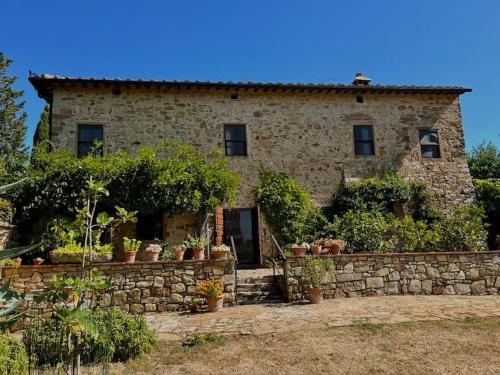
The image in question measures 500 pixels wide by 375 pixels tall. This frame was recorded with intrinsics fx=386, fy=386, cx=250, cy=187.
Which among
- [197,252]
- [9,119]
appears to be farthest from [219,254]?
[9,119]

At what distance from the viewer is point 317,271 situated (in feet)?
28.3

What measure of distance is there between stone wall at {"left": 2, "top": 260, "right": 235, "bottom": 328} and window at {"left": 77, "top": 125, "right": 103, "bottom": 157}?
5.17 m

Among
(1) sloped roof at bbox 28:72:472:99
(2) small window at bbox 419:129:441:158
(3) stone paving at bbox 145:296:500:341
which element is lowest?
(3) stone paving at bbox 145:296:500:341

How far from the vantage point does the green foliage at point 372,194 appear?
13281 mm

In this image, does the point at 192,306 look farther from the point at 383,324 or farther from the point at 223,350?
the point at 383,324

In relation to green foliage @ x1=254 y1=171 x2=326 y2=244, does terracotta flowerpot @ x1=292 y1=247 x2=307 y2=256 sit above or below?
below

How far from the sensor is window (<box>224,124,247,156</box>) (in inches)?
530

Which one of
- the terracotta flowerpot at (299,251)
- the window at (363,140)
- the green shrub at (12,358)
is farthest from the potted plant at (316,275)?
the window at (363,140)

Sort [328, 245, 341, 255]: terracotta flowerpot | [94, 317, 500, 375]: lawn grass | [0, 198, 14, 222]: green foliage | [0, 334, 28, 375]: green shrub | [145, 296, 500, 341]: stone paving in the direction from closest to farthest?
[0, 334, 28, 375]: green shrub
[94, 317, 500, 375]: lawn grass
[145, 296, 500, 341]: stone paving
[328, 245, 341, 255]: terracotta flowerpot
[0, 198, 14, 222]: green foliage

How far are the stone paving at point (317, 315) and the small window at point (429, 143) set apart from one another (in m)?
6.84

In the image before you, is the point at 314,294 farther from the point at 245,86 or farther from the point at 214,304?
the point at 245,86

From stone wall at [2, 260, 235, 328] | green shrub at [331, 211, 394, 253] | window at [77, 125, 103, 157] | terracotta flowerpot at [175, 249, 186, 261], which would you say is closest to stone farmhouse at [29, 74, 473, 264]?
window at [77, 125, 103, 157]

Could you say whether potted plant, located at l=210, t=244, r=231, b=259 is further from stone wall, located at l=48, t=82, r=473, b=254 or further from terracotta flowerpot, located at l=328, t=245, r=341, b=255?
stone wall, located at l=48, t=82, r=473, b=254

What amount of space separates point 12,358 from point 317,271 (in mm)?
5970
